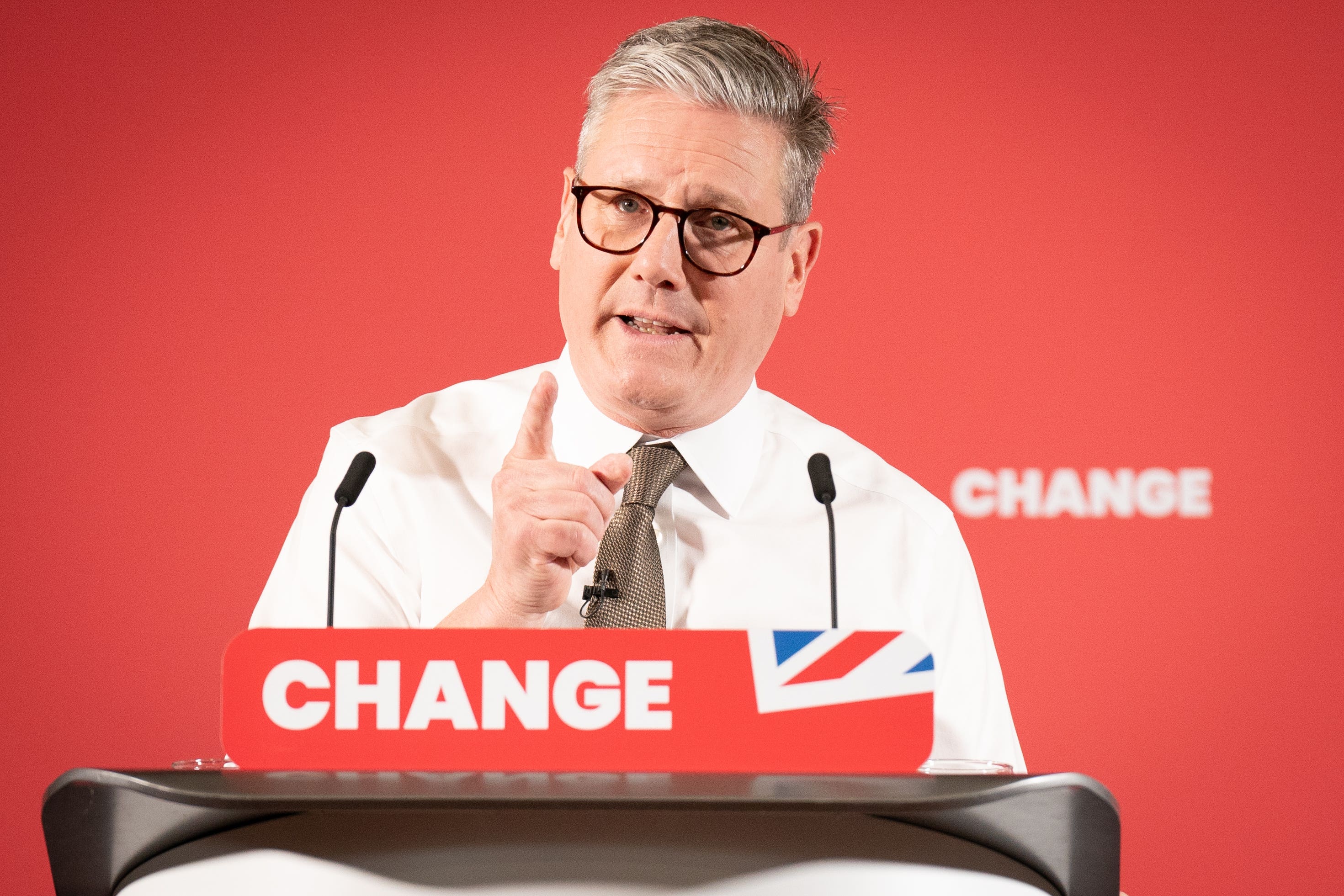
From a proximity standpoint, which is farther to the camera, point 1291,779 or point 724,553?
point 1291,779

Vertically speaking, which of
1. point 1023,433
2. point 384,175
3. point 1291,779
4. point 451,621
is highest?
point 384,175

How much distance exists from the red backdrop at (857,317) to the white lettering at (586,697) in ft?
4.85

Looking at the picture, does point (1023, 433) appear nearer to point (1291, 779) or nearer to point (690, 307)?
point (1291, 779)

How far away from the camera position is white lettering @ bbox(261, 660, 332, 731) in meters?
0.66

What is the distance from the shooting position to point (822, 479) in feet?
3.80

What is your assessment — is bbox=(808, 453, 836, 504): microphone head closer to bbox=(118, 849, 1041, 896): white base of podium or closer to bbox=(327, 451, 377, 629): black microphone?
bbox=(327, 451, 377, 629): black microphone

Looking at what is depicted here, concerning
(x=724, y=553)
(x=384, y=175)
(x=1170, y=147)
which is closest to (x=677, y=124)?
(x=724, y=553)

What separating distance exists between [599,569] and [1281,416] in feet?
4.71

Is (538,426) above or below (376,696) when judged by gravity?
above

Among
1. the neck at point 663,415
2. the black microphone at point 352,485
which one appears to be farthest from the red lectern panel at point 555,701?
the neck at point 663,415

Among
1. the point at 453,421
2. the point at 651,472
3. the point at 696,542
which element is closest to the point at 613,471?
the point at 651,472

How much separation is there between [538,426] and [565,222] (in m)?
0.52

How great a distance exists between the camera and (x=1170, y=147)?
7.15 ft

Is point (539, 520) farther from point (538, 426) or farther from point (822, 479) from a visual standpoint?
point (822, 479)
